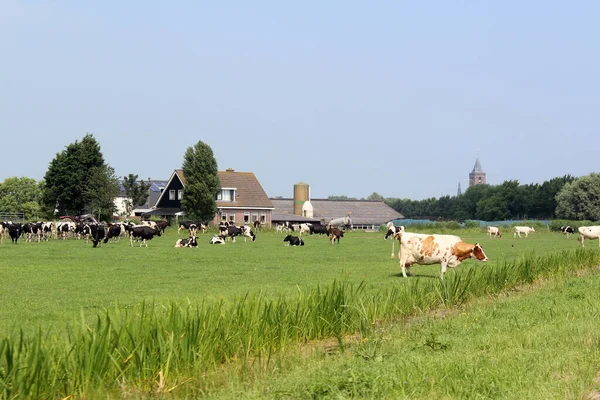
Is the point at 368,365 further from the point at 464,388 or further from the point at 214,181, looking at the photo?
the point at 214,181

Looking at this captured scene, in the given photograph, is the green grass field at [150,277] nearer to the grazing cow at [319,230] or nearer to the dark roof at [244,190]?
the grazing cow at [319,230]

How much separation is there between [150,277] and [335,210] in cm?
11042

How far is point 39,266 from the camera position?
27219 mm

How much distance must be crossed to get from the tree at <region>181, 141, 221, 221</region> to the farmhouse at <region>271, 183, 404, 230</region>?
3343 cm

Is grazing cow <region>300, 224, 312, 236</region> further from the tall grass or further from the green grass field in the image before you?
the tall grass

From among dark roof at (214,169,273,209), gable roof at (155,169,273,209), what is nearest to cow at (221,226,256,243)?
gable roof at (155,169,273,209)

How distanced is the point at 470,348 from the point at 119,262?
21008mm

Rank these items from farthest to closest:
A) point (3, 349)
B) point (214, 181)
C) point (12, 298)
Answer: point (214, 181)
point (12, 298)
point (3, 349)

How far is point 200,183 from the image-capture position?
85.4 meters

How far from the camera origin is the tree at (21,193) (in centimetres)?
13538

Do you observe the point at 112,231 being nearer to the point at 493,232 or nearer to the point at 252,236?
the point at 252,236

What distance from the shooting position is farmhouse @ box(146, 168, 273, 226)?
308 feet

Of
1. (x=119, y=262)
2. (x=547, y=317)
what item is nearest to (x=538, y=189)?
(x=119, y=262)

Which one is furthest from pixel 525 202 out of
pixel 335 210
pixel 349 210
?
pixel 335 210
